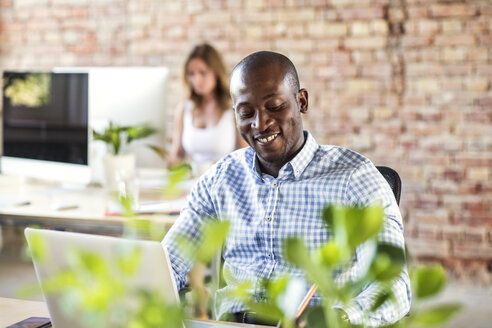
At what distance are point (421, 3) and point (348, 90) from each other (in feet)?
2.10

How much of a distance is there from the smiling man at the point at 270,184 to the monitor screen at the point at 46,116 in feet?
3.75

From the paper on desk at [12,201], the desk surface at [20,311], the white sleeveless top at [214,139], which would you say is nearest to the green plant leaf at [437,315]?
the desk surface at [20,311]

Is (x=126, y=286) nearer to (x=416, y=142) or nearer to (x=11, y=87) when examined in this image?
(x=11, y=87)

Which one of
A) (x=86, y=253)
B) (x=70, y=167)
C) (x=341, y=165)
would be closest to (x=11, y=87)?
(x=70, y=167)

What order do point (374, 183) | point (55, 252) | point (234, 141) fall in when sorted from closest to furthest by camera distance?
point (55, 252), point (374, 183), point (234, 141)

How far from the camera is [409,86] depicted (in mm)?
4020

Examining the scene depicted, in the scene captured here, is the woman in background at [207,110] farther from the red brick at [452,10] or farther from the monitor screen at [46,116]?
the red brick at [452,10]

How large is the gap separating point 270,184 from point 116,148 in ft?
4.26

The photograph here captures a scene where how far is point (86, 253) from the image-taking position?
0.56m

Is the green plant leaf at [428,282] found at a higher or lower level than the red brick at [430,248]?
higher

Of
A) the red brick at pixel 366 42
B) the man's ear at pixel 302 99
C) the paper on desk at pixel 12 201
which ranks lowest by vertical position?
the paper on desk at pixel 12 201

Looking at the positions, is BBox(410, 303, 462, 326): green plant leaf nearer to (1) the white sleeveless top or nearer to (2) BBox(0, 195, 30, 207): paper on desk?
(2) BBox(0, 195, 30, 207): paper on desk

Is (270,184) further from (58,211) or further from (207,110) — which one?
(207,110)

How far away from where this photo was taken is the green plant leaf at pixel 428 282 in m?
0.52
